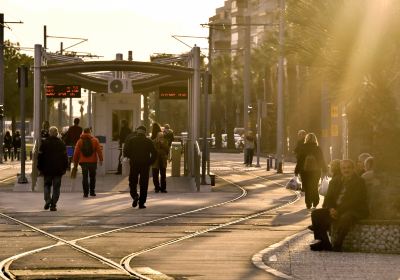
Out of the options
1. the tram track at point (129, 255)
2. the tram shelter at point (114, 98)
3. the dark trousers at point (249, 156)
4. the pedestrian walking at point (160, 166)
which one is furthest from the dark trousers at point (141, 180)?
the dark trousers at point (249, 156)

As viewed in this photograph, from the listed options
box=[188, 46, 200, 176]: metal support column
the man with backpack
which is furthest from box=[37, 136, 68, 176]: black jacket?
box=[188, 46, 200, 176]: metal support column

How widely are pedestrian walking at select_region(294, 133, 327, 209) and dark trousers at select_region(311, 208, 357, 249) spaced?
9886mm

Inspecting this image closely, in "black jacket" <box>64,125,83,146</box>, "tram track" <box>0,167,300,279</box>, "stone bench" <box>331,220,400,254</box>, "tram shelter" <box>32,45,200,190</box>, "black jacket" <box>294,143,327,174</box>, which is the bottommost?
"tram track" <box>0,167,300,279</box>

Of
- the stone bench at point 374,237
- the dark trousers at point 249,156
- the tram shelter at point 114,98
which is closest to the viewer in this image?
the stone bench at point 374,237

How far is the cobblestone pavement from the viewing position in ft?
49.1

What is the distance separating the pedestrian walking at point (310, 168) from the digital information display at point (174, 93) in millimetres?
18232

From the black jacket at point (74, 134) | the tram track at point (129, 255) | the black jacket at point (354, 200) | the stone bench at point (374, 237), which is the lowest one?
the tram track at point (129, 255)

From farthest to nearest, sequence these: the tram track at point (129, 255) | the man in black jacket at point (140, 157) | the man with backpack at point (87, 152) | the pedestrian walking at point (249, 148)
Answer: the pedestrian walking at point (249, 148)
the man with backpack at point (87, 152)
the man in black jacket at point (140, 157)
the tram track at point (129, 255)

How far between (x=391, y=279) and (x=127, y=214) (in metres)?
12.5

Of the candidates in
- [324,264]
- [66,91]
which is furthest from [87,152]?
[324,264]

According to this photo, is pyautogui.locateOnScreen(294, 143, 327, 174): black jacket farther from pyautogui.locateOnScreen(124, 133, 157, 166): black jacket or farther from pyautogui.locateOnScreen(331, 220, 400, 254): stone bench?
pyautogui.locateOnScreen(331, 220, 400, 254): stone bench

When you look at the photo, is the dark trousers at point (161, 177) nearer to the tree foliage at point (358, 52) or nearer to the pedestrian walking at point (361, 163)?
the pedestrian walking at point (361, 163)

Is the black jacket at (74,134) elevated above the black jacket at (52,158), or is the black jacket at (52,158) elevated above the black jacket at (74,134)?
the black jacket at (74,134)

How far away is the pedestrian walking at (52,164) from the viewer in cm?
2755
